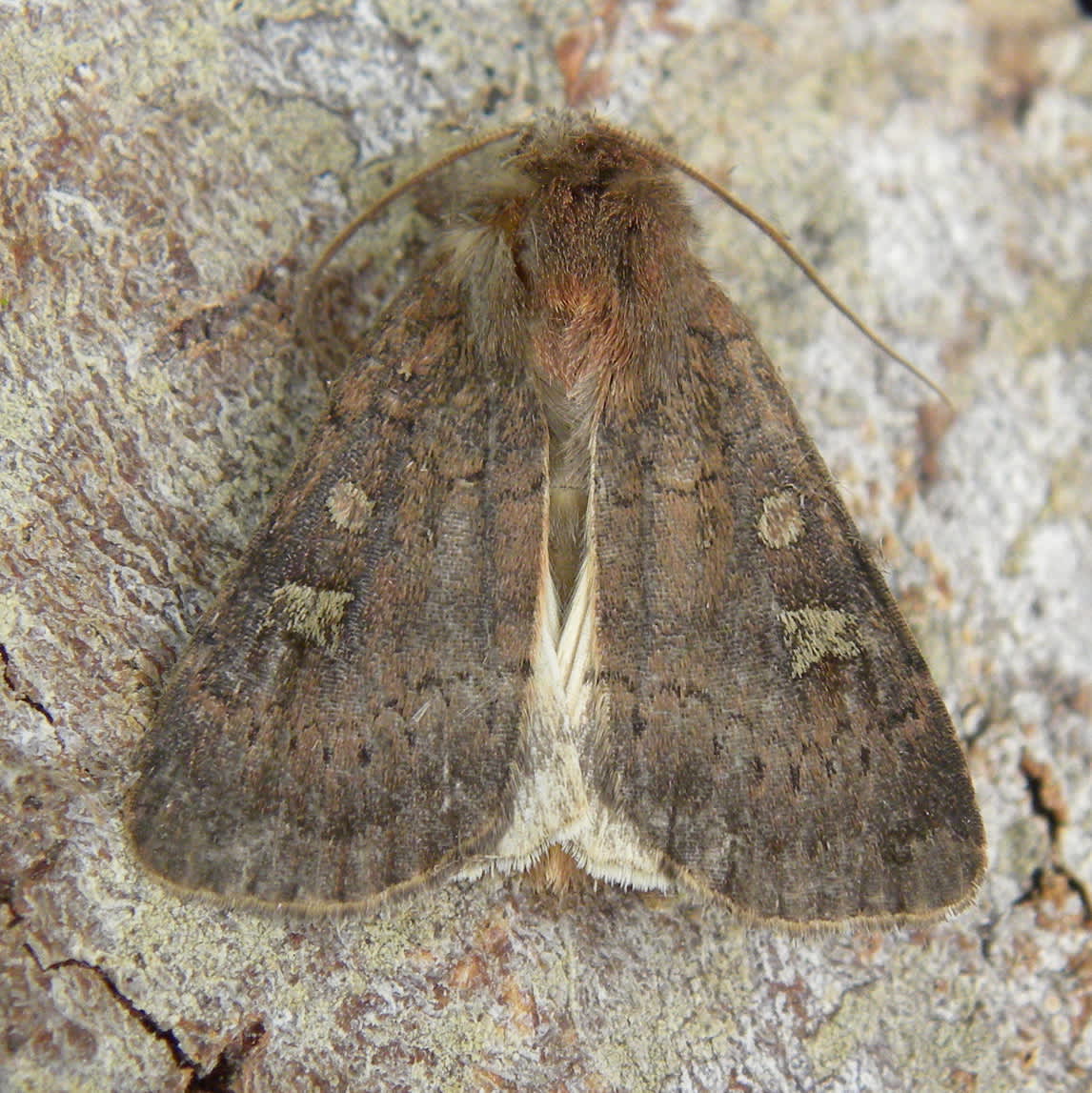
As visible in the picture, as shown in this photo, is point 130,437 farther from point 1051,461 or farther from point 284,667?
point 1051,461

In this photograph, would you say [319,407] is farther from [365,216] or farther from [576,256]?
[576,256]

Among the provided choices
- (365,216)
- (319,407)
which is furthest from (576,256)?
(319,407)

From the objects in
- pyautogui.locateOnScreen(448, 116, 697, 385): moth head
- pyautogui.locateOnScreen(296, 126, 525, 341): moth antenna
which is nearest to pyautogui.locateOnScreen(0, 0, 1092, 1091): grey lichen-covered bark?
pyautogui.locateOnScreen(296, 126, 525, 341): moth antenna

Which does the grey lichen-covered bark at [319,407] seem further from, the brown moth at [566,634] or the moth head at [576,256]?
the moth head at [576,256]

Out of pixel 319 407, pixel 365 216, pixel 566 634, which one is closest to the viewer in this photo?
pixel 566 634

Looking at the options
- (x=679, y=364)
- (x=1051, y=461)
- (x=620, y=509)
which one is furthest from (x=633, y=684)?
(x=1051, y=461)

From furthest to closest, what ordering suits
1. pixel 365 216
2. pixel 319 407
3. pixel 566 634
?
pixel 319 407 < pixel 365 216 < pixel 566 634
